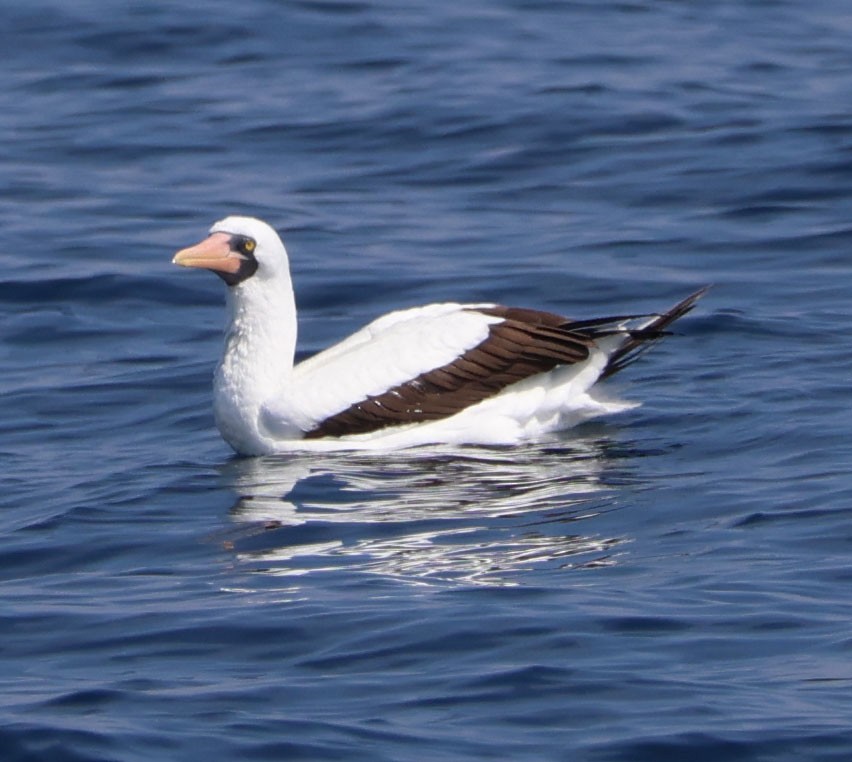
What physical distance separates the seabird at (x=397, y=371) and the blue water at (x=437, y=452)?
0.24 metres

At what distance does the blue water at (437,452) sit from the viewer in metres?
7.12

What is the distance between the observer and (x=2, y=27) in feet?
73.7

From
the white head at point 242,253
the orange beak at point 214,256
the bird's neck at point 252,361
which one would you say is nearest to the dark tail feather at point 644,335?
the bird's neck at point 252,361

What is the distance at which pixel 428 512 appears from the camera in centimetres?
941

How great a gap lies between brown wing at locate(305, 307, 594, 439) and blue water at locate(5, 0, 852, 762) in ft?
0.92

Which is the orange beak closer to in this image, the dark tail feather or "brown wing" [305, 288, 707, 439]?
"brown wing" [305, 288, 707, 439]

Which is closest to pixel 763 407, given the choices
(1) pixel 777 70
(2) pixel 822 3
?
(1) pixel 777 70

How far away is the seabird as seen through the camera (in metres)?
10.7

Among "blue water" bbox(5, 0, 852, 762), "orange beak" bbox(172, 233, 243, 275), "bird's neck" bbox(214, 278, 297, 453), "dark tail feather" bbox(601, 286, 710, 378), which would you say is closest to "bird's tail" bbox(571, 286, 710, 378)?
"dark tail feather" bbox(601, 286, 710, 378)

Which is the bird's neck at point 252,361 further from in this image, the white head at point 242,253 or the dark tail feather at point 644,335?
the dark tail feather at point 644,335

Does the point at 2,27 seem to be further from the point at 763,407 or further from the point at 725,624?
the point at 725,624

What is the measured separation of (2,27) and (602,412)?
13.1 m

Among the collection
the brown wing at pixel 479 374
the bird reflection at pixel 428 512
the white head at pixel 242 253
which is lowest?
the bird reflection at pixel 428 512

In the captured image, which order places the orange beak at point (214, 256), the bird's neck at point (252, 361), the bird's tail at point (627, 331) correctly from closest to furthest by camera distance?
the orange beak at point (214, 256)
the bird's neck at point (252, 361)
the bird's tail at point (627, 331)
